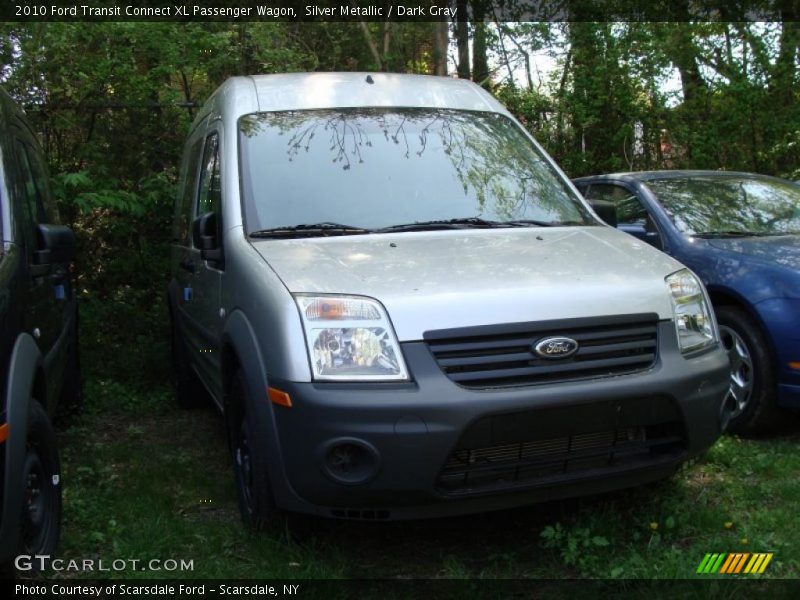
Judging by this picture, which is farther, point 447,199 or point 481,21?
point 481,21

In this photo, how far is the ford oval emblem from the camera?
10.1 feet

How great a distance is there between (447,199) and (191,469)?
7.07 ft

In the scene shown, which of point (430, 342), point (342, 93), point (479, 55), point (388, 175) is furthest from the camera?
point (479, 55)

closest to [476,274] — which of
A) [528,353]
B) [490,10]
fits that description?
[528,353]

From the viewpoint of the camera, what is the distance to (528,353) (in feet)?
10.1

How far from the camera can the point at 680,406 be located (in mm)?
3240

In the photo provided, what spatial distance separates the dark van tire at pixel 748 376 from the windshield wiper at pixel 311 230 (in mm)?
2343

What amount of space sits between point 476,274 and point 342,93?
1.82 metres

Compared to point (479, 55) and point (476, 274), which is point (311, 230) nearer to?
point (476, 274)

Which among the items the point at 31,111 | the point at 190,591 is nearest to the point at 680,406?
the point at 190,591

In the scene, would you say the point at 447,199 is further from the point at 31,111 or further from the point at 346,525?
the point at 31,111

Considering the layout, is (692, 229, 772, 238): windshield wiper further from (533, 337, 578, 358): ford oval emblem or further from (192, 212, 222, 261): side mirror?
(192, 212, 222, 261): side mirror

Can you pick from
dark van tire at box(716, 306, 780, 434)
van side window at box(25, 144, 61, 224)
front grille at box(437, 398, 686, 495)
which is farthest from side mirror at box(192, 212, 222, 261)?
dark van tire at box(716, 306, 780, 434)
